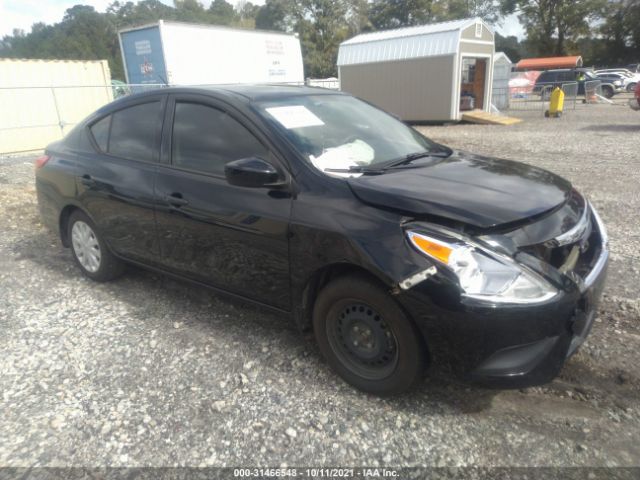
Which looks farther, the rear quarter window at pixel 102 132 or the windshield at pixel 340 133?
the rear quarter window at pixel 102 132

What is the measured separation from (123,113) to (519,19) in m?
62.1

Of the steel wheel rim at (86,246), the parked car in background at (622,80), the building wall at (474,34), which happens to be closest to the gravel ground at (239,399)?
the steel wheel rim at (86,246)

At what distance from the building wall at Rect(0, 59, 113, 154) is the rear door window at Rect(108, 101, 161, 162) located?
11.5 metres

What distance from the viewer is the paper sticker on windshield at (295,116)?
9.86 feet

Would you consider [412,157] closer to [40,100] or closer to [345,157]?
[345,157]

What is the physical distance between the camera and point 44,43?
68500mm

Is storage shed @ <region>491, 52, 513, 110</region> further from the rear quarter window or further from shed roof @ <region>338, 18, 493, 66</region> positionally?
the rear quarter window

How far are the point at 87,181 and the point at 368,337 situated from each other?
2.81m

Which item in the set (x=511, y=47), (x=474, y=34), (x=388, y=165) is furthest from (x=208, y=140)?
(x=511, y=47)

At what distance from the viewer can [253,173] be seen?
8.76 ft

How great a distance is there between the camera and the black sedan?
2195 millimetres

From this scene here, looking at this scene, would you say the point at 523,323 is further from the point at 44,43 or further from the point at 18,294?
the point at 44,43

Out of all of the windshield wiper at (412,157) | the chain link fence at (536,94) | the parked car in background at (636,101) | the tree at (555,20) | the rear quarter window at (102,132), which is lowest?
the chain link fence at (536,94)

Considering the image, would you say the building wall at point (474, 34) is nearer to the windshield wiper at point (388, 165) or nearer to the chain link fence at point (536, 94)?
the chain link fence at point (536, 94)
